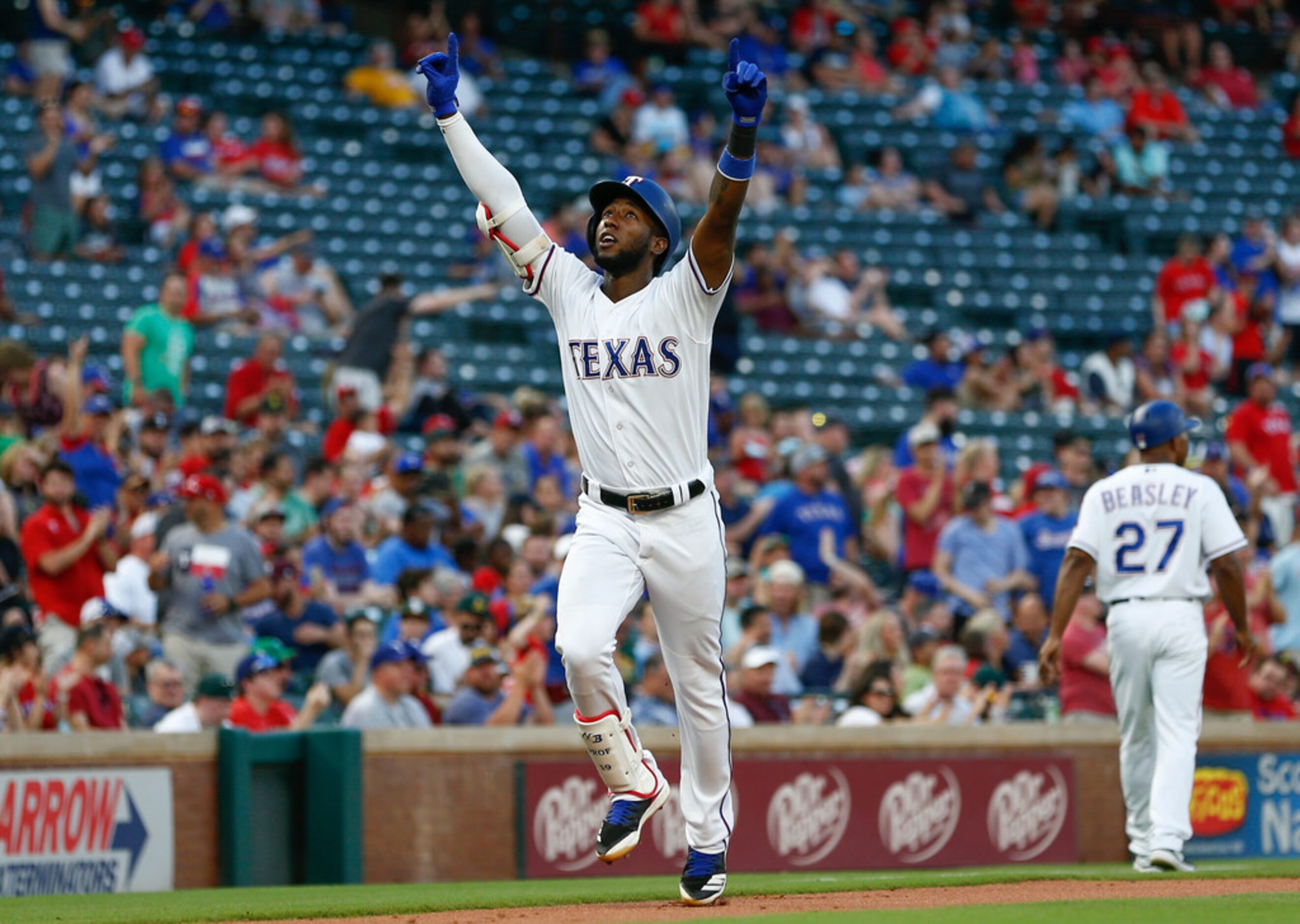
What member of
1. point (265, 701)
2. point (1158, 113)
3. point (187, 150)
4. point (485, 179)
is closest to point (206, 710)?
point (265, 701)

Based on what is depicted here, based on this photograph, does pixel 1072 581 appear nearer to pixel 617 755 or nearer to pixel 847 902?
pixel 847 902

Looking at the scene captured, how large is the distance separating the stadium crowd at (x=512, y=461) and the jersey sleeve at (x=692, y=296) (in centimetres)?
383

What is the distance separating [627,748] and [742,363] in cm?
1114

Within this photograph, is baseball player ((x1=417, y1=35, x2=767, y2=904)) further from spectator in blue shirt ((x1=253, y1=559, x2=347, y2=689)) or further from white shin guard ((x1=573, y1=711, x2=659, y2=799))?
spectator in blue shirt ((x1=253, y1=559, x2=347, y2=689))

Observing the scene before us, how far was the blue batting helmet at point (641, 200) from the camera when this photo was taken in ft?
20.7

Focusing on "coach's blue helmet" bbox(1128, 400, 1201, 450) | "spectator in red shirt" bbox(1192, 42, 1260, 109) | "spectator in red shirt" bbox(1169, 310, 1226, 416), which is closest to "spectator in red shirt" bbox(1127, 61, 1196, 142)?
"spectator in red shirt" bbox(1192, 42, 1260, 109)

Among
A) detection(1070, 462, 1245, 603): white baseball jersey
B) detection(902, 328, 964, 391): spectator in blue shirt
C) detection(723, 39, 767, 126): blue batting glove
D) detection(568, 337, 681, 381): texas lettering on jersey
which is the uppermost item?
detection(723, 39, 767, 126): blue batting glove

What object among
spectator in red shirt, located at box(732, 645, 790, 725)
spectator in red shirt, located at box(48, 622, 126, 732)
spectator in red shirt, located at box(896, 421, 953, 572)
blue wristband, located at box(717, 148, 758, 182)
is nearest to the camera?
blue wristband, located at box(717, 148, 758, 182)

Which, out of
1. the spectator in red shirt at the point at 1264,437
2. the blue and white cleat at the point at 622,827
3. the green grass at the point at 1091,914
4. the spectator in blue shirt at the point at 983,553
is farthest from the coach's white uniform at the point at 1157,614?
the spectator in red shirt at the point at 1264,437

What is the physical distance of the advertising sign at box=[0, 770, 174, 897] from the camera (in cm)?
818

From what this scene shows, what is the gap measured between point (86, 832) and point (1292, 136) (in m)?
18.6

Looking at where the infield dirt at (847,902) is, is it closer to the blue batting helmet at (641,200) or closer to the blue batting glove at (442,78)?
the blue batting helmet at (641,200)

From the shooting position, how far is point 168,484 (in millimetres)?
11578

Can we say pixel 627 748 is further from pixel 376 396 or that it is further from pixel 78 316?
pixel 78 316
